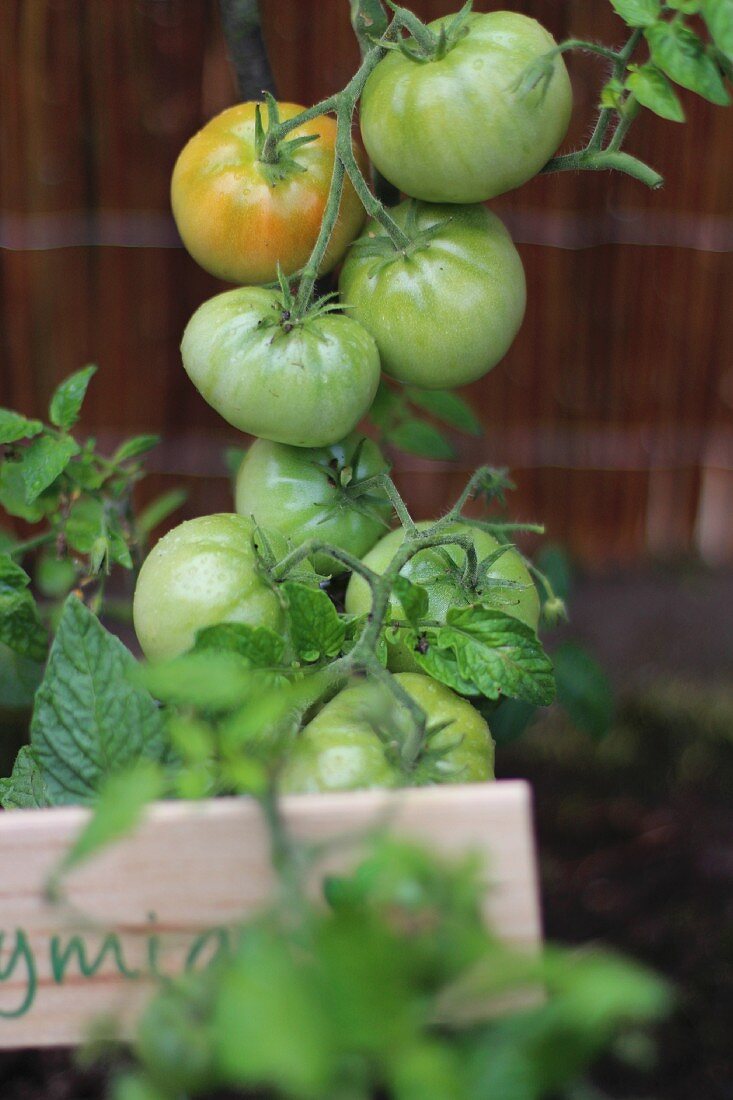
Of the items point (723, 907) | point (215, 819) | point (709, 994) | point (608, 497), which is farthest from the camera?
point (608, 497)

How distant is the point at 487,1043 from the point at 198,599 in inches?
12.0

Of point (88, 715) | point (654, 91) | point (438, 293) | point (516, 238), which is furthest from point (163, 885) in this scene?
point (516, 238)

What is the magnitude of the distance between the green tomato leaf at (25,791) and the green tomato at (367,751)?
0.55 ft

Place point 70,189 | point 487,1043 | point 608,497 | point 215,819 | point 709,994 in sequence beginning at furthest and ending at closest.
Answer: point 608,497 < point 70,189 < point 709,994 < point 215,819 < point 487,1043

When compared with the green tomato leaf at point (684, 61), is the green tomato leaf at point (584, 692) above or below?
below

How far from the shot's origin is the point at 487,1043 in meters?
0.32

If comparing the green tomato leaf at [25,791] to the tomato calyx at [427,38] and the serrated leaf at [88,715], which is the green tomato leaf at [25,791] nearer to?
the serrated leaf at [88,715]

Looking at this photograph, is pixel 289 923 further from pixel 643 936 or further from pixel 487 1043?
pixel 643 936

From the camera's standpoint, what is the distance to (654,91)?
55 centimetres

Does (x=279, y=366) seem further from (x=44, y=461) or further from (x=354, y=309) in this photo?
(x=44, y=461)

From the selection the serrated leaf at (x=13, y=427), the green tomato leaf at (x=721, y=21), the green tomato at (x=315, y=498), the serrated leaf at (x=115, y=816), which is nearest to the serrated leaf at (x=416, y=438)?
the green tomato at (x=315, y=498)

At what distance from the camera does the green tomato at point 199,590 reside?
57 centimetres

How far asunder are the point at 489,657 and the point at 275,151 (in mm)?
322

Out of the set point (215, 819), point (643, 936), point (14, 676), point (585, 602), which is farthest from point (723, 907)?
point (215, 819)
